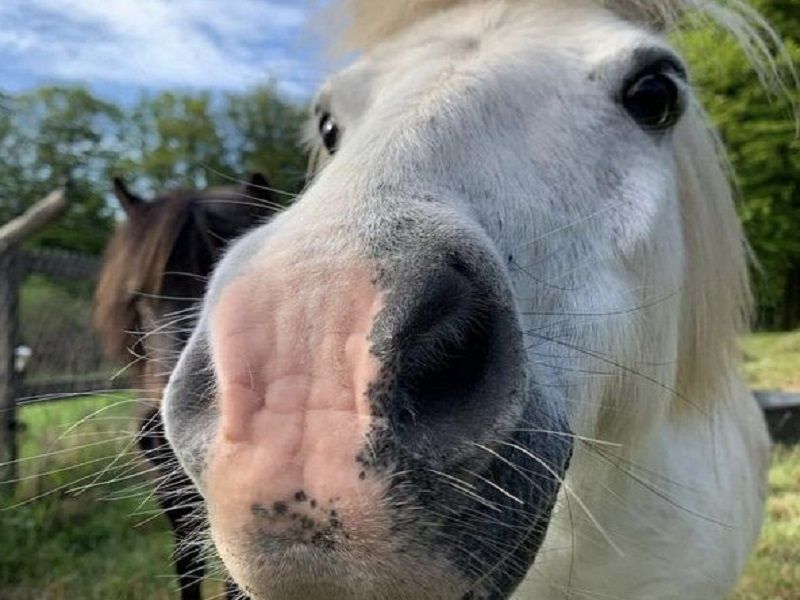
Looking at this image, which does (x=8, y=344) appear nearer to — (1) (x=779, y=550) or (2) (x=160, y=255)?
(2) (x=160, y=255)

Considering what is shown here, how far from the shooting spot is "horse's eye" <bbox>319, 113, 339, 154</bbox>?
198 centimetres

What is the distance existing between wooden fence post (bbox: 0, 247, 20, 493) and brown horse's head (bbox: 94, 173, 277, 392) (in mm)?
1617

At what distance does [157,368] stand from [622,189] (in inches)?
66.5

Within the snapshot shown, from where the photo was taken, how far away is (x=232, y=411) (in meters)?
0.96

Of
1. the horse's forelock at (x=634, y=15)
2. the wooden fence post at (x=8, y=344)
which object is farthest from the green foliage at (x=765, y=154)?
the horse's forelock at (x=634, y=15)

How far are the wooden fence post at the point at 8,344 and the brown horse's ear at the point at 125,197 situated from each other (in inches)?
61.5

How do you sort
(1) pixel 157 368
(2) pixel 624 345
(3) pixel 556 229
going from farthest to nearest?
(1) pixel 157 368 < (2) pixel 624 345 < (3) pixel 556 229

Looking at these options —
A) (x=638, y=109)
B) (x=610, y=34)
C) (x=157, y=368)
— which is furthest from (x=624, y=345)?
(x=157, y=368)

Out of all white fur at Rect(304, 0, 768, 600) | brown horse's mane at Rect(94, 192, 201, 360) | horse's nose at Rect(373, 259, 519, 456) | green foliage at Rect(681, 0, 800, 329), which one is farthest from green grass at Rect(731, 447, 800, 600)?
green foliage at Rect(681, 0, 800, 329)

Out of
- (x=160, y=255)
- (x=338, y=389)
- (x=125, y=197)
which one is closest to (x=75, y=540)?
(x=125, y=197)

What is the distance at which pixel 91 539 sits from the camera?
455cm

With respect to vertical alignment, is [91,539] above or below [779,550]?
below

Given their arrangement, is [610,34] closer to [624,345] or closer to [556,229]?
[556,229]

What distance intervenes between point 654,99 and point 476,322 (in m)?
0.87
